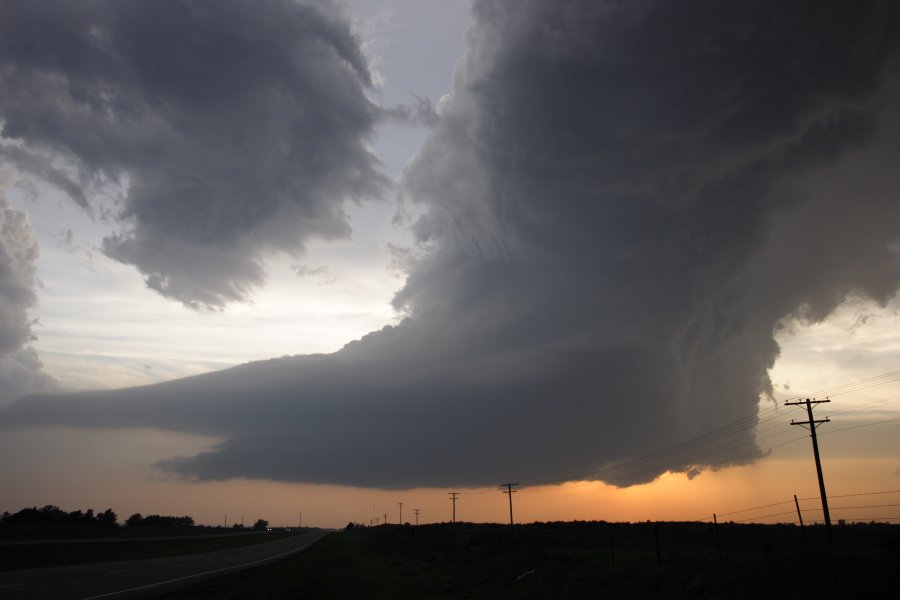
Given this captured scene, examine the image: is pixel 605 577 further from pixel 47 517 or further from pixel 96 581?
pixel 47 517

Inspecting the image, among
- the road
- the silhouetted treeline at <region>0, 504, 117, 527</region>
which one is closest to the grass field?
the road

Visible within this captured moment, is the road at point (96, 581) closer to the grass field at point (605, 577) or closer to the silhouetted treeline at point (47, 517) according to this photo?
the grass field at point (605, 577)

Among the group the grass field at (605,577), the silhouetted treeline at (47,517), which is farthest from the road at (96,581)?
the silhouetted treeline at (47,517)

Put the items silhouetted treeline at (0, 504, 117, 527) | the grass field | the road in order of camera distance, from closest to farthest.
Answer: the grass field
the road
silhouetted treeline at (0, 504, 117, 527)

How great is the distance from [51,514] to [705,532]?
202601mm

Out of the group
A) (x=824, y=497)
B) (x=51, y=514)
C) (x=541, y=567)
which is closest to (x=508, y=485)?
(x=824, y=497)

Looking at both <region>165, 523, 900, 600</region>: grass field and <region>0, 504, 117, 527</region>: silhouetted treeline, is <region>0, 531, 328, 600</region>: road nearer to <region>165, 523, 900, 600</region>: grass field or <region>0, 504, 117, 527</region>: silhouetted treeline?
<region>165, 523, 900, 600</region>: grass field

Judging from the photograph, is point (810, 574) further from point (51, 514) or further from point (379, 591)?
point (51, 514)

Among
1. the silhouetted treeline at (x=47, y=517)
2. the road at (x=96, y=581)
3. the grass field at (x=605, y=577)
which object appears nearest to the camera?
the grass field at (x=605, y=577)

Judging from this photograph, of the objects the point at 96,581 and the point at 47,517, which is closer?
the point at 96,581

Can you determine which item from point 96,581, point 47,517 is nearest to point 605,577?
point 96,581

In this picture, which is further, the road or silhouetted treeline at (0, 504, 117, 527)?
silhouetted treeline at (0, 504, 117, 527)

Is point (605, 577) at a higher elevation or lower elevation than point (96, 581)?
lower

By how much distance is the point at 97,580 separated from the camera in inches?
1166
